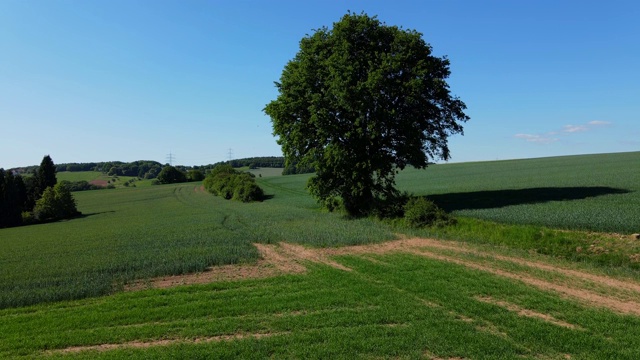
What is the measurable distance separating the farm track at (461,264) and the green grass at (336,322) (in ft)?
2.97

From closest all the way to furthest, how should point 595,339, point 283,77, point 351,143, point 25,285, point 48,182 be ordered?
point 595,339, point 25,285, point 351,143, point 283,77, point 48,182

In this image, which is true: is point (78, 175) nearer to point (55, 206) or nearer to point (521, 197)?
point (55, 206)

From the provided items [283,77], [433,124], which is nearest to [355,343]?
[433,124]

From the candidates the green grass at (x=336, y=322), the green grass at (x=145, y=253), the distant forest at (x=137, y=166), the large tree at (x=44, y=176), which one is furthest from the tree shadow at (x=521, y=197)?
the distant forest at (x=137, y=166)

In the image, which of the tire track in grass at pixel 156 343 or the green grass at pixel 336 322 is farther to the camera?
the tire track in grass at pixel 156 343

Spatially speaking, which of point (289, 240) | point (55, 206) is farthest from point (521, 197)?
point (55, 206)

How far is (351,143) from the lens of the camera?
1172 inches

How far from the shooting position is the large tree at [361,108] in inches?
1121

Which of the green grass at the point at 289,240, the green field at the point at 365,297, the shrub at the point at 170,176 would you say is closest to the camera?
the green field at the point at 365,297

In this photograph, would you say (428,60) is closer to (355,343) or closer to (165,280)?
(165,280)

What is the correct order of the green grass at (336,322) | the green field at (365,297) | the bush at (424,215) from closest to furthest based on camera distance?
the green grass at (336,322) → the green field at (365,297) → the bush at (424,215)

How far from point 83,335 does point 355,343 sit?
660 cm

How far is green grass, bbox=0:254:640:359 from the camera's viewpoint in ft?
25.0

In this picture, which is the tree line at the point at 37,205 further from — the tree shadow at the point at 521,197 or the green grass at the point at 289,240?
the tree shadow at the point at 521,197
